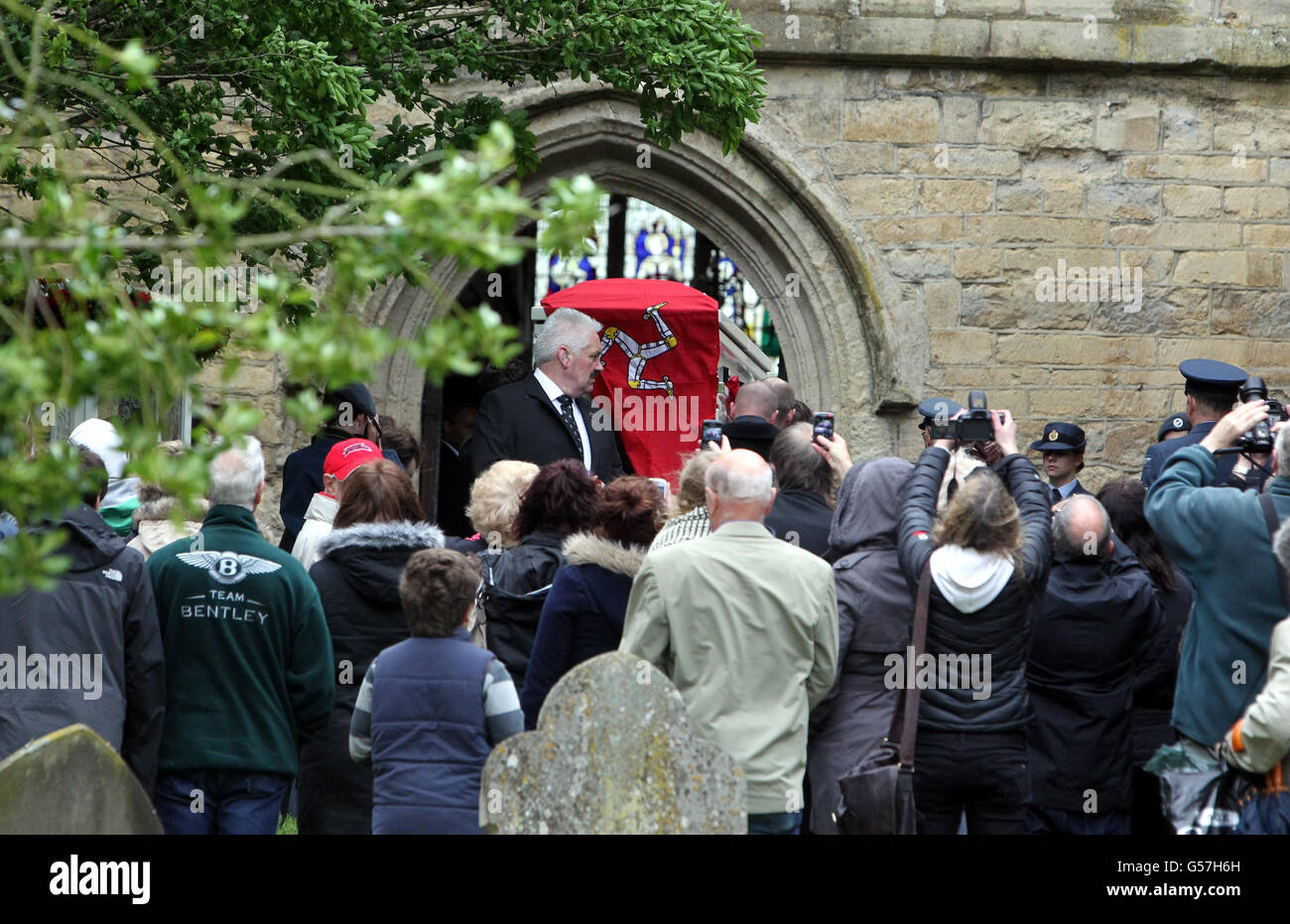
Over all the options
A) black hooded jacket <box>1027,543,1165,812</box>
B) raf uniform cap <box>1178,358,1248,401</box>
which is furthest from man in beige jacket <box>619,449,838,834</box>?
raf uniform cap <box>1178,358,1248,401</box>

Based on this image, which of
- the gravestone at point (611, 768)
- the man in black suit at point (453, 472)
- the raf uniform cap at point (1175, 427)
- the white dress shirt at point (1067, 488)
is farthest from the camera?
the man in black suit at point (453, 472)

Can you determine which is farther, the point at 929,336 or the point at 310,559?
the point at 929,336

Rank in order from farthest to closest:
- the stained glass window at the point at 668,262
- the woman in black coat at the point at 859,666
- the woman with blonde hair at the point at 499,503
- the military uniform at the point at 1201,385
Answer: the stained glass window at the point at 668,262 → the military uniform at the point at 1201,385 → the woman with blonde hair at the point at 499,503 → the woman in black coat at the point at 859,666

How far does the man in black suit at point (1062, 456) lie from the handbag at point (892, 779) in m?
2.82

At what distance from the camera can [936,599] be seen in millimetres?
4516

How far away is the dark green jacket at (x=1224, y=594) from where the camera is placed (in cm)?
430

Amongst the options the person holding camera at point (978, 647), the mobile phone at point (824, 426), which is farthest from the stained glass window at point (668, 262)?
the person holding camera at point (978, 647)

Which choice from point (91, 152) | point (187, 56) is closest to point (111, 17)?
point (187, 56)

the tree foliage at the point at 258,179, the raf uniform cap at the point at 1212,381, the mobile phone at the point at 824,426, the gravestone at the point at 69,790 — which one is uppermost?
the tree foliage at the point at 258,179

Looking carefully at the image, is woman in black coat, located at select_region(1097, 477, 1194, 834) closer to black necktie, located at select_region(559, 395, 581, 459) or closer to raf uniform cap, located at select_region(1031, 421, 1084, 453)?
raf uniform cap, located at select_region(1031, 421, 1084, 453)

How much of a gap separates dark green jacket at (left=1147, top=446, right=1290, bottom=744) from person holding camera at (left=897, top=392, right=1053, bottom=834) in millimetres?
402

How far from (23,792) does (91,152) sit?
6.23 meters

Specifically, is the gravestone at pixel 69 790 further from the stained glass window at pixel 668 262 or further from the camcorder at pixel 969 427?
the stained glass window at pixel 668 262
